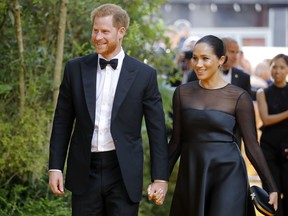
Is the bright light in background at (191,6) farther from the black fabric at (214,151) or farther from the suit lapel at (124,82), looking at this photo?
the suit lapel at (124,82)

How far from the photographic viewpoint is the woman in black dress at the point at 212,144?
5.88 meters

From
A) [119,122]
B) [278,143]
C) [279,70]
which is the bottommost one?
[278,143]

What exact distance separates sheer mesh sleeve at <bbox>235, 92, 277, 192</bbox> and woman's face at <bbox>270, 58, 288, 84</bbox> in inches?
89.8

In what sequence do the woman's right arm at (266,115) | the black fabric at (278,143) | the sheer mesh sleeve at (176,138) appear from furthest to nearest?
the woman's right arm at (266,115), the black fabric at (278,143), the sheer mesh sleeve at (176,138)

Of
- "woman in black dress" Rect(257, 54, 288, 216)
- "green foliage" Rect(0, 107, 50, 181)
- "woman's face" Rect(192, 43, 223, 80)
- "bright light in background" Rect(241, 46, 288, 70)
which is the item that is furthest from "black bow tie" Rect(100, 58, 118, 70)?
"bright light in background" Rect(241, 46, 288, 70)

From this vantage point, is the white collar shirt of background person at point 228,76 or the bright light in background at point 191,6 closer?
the white collar shirt of background person at point 228,76

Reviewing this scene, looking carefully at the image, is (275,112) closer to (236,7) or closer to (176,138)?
(176,138)

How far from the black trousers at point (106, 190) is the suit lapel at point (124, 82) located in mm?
312

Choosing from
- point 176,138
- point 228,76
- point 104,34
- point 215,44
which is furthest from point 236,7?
point 104,34

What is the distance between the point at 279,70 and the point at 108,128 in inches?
129

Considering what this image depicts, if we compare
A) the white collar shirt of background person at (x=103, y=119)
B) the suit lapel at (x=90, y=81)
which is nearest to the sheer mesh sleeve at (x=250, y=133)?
the white collar shirt of background person at (x=103, y=119)

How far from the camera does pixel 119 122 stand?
5363 millimetres

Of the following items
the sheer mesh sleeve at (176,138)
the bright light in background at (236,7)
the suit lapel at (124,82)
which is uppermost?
the bright light in background at (236,7)

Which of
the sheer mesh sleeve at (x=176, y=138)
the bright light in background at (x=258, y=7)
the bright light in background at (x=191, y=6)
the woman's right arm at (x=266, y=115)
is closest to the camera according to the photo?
the sheer mesh sleeve at (x=176, y=138)
